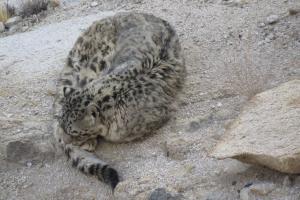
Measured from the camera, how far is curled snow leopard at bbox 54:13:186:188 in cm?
615

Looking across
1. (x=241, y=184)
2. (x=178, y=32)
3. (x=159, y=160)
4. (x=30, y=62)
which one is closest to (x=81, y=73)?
(x=30, y=62)

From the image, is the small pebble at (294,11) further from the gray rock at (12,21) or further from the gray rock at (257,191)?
the gray rock at (12,21)

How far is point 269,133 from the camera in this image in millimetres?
5008

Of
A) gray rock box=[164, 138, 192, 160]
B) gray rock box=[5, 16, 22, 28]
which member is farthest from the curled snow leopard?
gray rock box=[5, 16, 22, 28]

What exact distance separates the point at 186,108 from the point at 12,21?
426cm

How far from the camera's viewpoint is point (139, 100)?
6242 mm

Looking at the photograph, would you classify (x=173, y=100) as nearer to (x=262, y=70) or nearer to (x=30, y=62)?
(x=262, y=70)

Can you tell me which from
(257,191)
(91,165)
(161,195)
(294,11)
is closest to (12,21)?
(294,11)

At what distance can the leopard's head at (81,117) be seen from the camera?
6.14 m

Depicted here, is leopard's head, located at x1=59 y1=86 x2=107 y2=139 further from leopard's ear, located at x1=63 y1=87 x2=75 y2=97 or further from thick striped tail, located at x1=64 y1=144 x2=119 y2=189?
leopard's ear, located at x1=63 y1=87 x2=75 y2=97

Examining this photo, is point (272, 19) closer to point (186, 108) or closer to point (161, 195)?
point (186, 108)

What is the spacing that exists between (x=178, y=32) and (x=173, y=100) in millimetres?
1515

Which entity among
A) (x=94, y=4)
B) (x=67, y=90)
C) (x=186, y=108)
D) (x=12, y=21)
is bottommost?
(x=12, y=21)

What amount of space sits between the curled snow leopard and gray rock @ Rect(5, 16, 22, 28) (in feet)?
9.34
